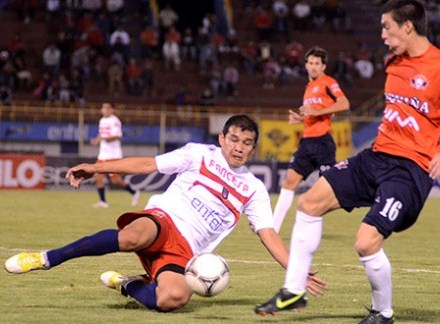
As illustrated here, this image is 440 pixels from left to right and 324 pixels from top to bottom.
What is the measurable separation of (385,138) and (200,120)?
83.5ft

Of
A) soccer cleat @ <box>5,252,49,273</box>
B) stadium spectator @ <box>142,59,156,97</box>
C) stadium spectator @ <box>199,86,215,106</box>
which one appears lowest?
stadium spectator @ <box>199,86,215,106</box>

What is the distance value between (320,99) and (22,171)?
50.2ft

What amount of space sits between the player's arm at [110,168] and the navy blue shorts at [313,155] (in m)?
7.62

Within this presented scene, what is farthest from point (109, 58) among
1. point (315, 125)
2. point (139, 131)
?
point (315, 125)

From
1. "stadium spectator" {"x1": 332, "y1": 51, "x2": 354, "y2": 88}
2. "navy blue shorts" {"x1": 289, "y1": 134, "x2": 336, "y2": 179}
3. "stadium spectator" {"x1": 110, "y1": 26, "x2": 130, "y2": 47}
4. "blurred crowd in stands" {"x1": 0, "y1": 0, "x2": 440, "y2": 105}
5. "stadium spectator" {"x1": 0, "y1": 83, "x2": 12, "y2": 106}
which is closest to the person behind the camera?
"navy blue shorts" {"x1": 289, "y1": 134, "x2": 336, "y2": 179}

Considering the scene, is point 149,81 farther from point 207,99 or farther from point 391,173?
point 391,173

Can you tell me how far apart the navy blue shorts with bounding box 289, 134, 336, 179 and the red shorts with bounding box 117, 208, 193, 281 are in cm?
738

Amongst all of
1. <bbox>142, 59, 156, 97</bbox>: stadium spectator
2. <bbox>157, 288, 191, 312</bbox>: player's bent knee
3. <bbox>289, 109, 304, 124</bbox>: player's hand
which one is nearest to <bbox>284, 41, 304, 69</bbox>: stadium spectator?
<bbox>142, 59, 156, 97</bbox>: stadium spectator

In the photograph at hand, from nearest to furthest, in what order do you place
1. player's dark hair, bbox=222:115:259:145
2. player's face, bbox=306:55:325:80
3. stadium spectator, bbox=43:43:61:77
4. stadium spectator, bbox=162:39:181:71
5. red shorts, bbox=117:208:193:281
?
red shorts, bbox=117:208:193:281 < player's dark hair, bbox=222:115:259:145 < player's face, bbox=306:55:325:80 < stadium spectator, bbox=43:43:61:77 < stadium spectator, bbox=162:39:181:71

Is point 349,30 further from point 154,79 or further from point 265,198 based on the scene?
point 265,198

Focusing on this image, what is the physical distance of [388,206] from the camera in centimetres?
770

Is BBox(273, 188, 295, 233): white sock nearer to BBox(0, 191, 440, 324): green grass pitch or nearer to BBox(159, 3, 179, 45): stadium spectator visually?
BBox(0, 191, 440, 324): green grass pitch

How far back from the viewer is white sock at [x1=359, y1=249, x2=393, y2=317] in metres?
7.80

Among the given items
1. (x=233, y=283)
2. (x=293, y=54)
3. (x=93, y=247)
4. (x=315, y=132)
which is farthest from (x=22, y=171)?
(x=93, y=247)
